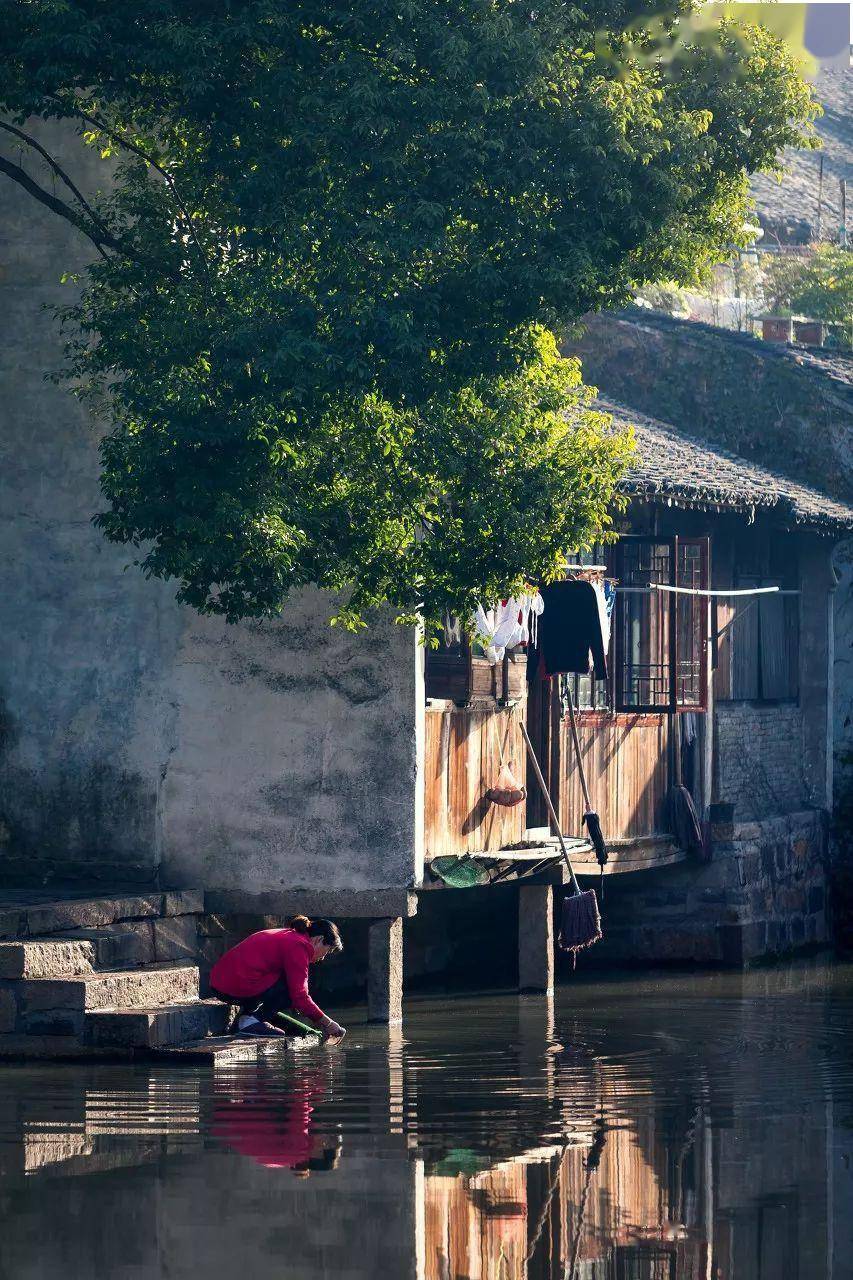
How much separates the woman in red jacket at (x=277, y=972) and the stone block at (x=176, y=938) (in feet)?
2.45

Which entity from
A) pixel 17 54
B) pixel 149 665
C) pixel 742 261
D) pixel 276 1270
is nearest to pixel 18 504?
pixel 149 665

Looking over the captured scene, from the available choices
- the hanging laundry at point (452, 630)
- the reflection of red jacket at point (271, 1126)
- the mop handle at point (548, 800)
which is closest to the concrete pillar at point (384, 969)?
the mop handle at point (548, 800)

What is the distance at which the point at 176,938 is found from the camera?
48.5 ft

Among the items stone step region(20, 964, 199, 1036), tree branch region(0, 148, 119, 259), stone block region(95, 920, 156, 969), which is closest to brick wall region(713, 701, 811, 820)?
stone block region(95, 920, 156, 969)

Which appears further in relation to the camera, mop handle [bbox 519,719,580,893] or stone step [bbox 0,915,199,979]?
mop handle [bbox 519,719,580,893]

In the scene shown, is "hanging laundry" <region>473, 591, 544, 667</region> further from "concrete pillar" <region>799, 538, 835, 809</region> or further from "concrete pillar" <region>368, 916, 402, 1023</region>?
"concrete pillar" <region>799, 538, 835, 809</region>

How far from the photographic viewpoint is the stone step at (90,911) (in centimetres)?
1330

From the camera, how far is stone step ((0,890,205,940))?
1330 centimetres

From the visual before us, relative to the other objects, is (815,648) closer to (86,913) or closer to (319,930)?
(319,930)

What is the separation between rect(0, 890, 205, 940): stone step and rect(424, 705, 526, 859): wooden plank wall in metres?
1.94

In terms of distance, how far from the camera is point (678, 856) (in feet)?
65.6

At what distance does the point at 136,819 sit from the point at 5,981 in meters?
2.79

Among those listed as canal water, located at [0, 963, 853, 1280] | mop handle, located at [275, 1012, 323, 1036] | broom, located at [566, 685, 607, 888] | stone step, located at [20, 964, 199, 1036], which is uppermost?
broom, located at [566, 685, 607, 888]

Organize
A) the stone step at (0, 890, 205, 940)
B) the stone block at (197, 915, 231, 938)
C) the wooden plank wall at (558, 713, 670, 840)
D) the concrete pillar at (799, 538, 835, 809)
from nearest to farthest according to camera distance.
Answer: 1. the stone step at (0, 890, 205, 940)
2. the stone block at (197, 915, 231, 938)
3. the wooden plank wall at (558, 713, 670, 840)
4. the concrete pillar at (799, 538, 835, 809)
